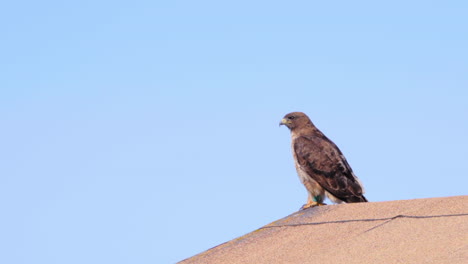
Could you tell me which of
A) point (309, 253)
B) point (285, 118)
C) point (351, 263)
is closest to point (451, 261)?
point (351, 263)

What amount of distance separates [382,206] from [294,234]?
42.2 inches

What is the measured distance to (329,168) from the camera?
1254 centimetres

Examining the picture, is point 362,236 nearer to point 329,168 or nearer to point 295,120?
point 329,168

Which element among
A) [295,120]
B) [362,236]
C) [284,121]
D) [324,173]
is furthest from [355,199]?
[362,236]

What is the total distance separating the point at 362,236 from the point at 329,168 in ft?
16.7

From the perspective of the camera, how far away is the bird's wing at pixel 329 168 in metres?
12.4

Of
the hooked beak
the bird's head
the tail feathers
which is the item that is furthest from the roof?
the hooked beak

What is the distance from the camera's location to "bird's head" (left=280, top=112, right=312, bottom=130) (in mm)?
13898

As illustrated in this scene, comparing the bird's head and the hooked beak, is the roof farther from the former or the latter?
the hooked beak

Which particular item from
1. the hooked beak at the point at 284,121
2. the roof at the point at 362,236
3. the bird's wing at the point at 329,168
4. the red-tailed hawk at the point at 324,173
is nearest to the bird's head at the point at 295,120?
the hooked beak at the point at 284,121

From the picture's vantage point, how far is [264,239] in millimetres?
8062

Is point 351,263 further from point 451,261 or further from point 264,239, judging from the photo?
point 264,239

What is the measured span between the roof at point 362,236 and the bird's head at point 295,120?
A: 499 centimetres

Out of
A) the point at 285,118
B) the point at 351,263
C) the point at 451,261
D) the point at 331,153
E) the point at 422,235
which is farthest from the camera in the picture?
the point at 285,118
